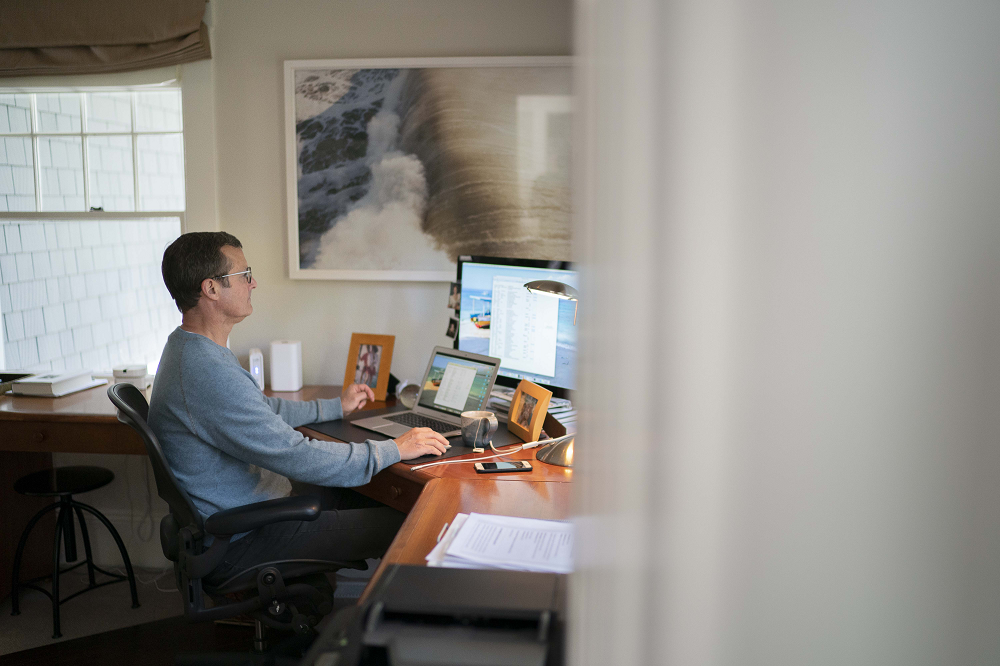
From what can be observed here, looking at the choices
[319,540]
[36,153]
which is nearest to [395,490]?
[319,540]

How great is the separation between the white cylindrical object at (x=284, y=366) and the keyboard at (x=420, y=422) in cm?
66

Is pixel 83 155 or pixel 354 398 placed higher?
pixel 83 155

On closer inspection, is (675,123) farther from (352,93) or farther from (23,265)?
(23,265)

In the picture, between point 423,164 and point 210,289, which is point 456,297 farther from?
point 210,289

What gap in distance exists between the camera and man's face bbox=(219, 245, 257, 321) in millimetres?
1862

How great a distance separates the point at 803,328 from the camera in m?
0.46

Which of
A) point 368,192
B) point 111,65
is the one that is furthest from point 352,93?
point 111,65

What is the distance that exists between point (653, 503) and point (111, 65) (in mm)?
3009

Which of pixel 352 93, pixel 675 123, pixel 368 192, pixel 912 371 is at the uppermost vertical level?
pixel 352 93

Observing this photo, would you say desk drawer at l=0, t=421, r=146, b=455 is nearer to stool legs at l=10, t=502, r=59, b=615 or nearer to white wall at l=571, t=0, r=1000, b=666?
stool legs at l=10, t=502, r=59, b=615

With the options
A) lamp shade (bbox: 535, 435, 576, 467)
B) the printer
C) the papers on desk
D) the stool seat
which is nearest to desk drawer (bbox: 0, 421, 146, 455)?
the stool seat

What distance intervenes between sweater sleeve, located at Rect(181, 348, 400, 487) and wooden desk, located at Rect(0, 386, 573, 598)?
0.44 feet

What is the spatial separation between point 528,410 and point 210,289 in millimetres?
951

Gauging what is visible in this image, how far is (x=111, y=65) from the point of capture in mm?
2701
